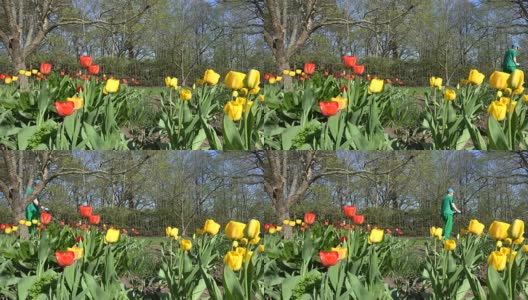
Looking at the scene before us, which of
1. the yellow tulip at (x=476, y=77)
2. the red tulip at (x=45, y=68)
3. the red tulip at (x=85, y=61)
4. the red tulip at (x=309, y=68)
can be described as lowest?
the yellow tulip at (x=476, y=77)

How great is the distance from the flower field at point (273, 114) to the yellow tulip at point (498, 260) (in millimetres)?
610

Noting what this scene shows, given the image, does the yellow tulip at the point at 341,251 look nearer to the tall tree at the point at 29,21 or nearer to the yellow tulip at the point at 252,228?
the yellow tulip at the point at 252,228

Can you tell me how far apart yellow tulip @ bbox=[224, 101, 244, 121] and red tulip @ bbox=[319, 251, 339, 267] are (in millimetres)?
852

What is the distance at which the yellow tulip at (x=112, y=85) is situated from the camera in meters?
3.64

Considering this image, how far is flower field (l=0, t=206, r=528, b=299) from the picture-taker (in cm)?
349

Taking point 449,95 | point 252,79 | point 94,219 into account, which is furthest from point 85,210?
point 449,95

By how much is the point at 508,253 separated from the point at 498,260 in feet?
0.28

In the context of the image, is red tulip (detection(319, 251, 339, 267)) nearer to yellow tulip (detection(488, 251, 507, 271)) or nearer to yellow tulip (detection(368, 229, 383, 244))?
yellow tulip (detection(368, 229, 383, 244))

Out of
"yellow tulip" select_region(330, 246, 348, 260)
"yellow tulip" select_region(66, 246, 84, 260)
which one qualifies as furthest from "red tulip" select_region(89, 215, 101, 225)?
"yellow tulip" select_region(330, 246, 348, 260)

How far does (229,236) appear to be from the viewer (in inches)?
129

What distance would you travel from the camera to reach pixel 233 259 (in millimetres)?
3252

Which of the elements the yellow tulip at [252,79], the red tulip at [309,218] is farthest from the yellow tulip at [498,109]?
the yellow tulip at [252,79]

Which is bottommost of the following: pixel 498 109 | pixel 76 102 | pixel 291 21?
pixel 498 109

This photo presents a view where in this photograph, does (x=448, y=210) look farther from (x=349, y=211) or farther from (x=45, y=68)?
(x=45, y=68)
